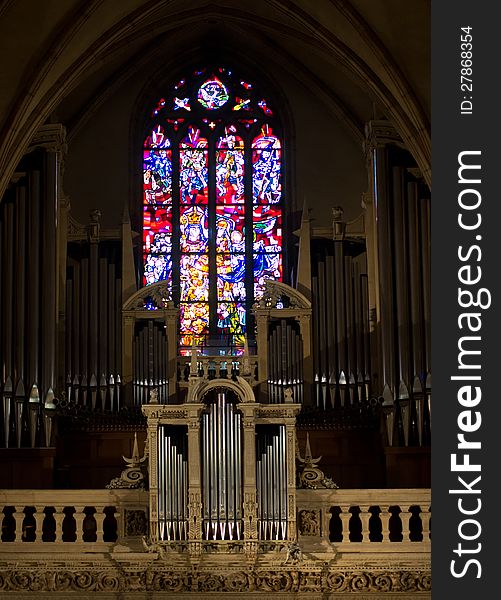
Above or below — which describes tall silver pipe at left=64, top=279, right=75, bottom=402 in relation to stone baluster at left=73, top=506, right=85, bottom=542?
above

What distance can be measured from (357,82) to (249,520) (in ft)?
19.0

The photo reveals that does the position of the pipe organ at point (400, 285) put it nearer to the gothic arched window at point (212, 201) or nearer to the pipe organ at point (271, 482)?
the pipe organ at point (271, 482)

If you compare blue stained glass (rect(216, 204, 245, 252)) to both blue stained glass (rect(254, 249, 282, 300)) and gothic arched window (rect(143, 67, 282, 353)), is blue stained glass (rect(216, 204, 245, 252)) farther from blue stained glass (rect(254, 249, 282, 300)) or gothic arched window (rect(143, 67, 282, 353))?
blue stained glass (rect(254, 249, 282, 300))

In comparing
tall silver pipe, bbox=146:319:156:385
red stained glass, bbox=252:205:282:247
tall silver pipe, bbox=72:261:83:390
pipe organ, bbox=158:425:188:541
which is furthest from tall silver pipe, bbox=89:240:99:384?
pipe organ, bbox=158:425:188:541

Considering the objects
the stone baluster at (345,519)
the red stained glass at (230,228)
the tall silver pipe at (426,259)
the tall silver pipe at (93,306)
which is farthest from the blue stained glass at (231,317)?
the stone baluster at (345,519)

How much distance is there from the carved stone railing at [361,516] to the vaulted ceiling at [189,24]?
371 centimetres

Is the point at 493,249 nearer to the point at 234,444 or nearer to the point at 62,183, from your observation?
the point at 234,444

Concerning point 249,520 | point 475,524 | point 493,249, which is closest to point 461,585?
point 475,524

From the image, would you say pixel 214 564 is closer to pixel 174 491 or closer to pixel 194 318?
pixel 174 491

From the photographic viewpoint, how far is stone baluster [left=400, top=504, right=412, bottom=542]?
50.4 ft

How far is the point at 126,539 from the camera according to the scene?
1545 centimetres

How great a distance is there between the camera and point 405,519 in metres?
15.4

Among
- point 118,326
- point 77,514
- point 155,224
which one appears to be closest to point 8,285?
point 118,326

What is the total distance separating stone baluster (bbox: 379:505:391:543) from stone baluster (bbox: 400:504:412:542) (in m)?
0.15
